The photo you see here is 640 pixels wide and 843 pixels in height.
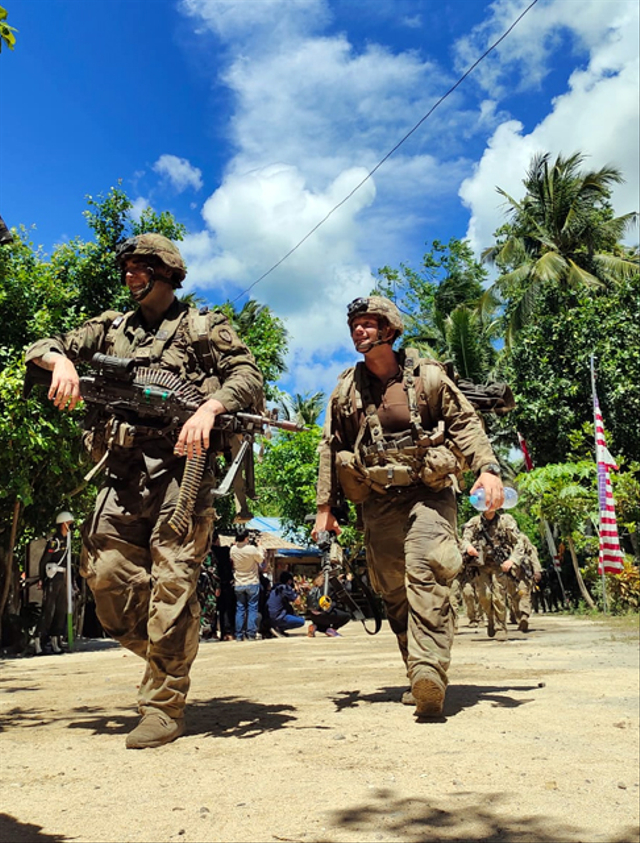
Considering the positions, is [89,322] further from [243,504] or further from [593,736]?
[593,736]

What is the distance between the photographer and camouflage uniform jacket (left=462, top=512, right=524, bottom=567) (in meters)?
12.0

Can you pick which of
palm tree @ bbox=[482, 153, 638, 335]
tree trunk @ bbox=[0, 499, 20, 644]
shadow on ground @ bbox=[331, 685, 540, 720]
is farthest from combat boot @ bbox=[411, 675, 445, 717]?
palm tree @ bbox=[482, 153, 638, 335]

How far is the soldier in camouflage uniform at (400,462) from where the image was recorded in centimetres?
476

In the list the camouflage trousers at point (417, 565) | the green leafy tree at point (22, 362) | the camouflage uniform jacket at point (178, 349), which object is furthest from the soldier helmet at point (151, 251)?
the green leafy tree at point (22, 362)

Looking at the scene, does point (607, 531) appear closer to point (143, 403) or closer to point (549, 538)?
point (549, 538)

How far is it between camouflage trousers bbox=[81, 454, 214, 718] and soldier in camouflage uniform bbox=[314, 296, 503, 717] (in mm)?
1101

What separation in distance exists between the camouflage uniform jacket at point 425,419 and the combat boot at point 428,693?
119cm

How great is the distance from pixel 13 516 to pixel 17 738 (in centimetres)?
1058

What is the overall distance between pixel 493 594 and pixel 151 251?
885 centimetres

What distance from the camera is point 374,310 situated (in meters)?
5.07

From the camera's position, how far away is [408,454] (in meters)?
4.96

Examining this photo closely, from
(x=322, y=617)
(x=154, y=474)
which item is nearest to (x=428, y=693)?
(x=154, y=474)

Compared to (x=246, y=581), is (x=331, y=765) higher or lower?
lower

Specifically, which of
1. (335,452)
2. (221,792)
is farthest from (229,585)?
(221,792)
